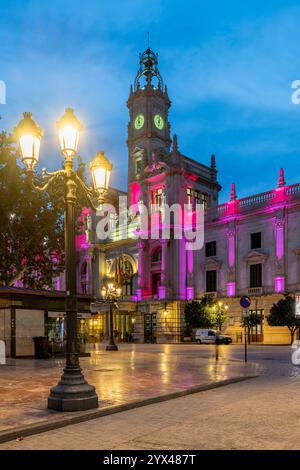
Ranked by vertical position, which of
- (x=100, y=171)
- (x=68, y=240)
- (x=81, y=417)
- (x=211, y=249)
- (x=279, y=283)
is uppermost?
(x=100, y=171)

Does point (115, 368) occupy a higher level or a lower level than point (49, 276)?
lower

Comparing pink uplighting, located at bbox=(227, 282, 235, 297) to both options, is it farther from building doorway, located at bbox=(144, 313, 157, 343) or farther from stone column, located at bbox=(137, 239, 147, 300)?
stone column, located at bbox=(137, 239, 147, 300)

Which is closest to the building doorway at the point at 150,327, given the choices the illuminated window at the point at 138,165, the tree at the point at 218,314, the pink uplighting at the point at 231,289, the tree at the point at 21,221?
the tree at the point at 218,314

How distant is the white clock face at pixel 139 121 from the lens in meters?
61.1

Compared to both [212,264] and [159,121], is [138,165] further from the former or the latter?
[212,264]

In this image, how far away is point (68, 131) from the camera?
394 inches

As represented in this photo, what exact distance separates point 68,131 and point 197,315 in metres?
39.4

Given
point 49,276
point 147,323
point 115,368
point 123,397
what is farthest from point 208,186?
point 123,397

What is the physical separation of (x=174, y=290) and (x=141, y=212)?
10.6 metres

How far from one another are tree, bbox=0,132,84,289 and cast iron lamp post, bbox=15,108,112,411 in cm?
1689

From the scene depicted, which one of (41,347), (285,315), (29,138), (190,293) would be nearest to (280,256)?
(285,315)

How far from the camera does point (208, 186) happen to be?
5894cm

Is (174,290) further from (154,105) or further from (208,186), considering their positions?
(154,105)

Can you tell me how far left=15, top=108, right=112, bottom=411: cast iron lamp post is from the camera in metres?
9.38
